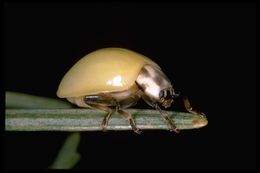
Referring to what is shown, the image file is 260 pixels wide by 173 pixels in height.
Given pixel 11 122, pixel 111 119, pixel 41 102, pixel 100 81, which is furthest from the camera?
pixel 100 81

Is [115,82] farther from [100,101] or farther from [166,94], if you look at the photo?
[166,94]

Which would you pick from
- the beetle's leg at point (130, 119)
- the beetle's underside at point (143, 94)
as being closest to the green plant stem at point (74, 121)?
the beetle's leg at point (130, 119)

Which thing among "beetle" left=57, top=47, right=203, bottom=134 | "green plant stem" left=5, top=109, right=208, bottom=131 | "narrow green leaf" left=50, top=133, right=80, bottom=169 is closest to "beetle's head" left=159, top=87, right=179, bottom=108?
"beetle" left=57, top=47, right=203, bottom=134

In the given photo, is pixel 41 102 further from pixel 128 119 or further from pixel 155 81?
pixel 155 81

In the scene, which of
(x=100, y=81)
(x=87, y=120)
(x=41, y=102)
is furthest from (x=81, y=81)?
(x=87, y=120)

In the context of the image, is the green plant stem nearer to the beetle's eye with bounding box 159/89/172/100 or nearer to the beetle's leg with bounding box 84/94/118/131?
the beetle's leg with bounding box 84/94/118/131

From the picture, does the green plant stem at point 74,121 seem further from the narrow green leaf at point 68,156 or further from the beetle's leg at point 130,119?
the narrow green leaf at point 68,156
